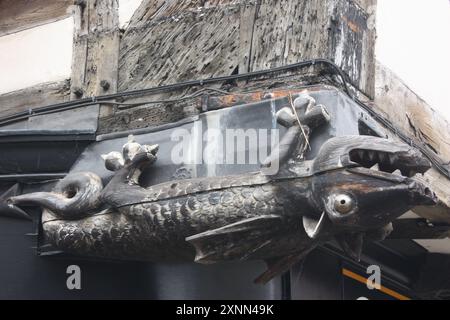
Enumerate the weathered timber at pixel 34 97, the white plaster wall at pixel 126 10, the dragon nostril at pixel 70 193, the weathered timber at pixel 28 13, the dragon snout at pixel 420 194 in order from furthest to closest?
the weathered timber at pixel 28 13
the weathered timber at pixel 34 97
the white plaster wall at pixel 126 10
the dragon nostril at pixel 70 193
the dragon snout at pixel 420 194

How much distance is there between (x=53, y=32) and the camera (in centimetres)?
527

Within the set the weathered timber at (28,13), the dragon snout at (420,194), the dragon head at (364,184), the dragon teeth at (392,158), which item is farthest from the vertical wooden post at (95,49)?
the dragon snout at (420,194)

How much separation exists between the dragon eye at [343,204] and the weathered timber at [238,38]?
0.84 meters

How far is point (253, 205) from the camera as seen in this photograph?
3932 millimetres

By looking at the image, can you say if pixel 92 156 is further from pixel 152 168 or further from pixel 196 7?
pixel 196 7

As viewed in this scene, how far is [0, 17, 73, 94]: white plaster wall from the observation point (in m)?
5.16

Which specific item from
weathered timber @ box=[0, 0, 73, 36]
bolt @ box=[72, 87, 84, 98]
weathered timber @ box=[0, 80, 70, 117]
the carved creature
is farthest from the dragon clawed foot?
weathered timber @ box=[0, 0, 73, 36]

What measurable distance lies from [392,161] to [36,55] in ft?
7.16

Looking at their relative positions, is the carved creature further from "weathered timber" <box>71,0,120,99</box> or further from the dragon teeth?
"weathered timber" <box>71,0,120,99</box>

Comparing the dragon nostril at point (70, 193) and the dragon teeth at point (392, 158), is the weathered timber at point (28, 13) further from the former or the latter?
the dragon teeth at point (392, 158)

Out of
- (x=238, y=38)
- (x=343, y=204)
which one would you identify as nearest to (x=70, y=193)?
(x=238, y=38)

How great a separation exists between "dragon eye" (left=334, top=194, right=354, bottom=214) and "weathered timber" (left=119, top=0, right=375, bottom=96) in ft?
2.74

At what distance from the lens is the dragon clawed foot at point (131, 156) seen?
4.28 meters
